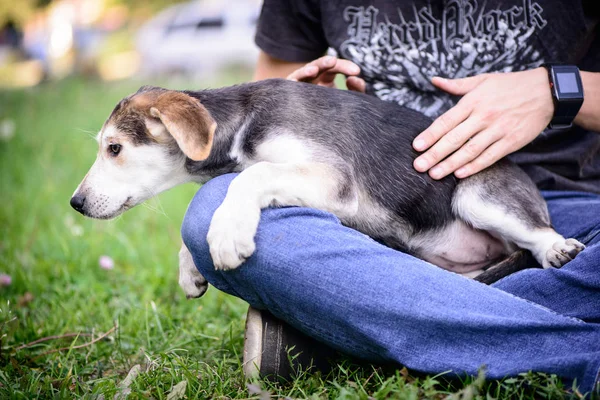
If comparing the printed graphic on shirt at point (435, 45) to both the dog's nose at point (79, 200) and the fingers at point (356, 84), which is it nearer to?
the fingers at point (356, 84)

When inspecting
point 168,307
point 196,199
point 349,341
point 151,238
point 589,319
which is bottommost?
point 151,238

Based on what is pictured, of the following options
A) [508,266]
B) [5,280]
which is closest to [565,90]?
[508,266]

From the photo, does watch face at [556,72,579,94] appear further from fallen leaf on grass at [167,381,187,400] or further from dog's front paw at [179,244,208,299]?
fallen leaf on grass at [167,381,187,400]

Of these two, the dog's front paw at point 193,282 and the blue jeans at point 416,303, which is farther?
the dog's front paw at point 193,282

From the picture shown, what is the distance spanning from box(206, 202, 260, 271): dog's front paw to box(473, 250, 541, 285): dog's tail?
3.61 feet

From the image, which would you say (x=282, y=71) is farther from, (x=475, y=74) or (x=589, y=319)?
(x=589, y=319)

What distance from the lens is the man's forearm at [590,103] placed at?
288 centimetres

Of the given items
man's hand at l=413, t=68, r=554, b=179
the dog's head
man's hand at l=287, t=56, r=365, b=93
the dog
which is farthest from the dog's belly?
the dog's head

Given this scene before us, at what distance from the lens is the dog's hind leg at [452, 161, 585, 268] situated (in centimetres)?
284

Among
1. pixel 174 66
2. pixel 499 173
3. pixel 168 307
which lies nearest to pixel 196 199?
pixel 168 307

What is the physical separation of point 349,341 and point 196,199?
877 mm

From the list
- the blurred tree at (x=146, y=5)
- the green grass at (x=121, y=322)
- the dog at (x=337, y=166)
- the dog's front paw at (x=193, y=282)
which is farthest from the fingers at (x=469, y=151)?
the blurred tree at (x=146, y=5)

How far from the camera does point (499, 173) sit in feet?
9.68

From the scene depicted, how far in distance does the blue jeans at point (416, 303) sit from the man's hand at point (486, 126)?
2.01 feet
